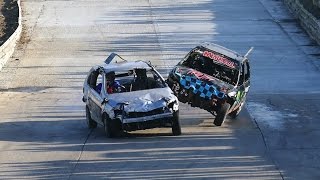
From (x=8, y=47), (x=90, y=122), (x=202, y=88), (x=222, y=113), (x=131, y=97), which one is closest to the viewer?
(x=131, y=97)

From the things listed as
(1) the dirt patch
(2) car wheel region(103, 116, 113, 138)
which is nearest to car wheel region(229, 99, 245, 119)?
(2) car wheel region(103, 116, 113, 138)

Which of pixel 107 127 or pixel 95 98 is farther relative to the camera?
pixel 95 98

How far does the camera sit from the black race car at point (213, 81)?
56.2 feet

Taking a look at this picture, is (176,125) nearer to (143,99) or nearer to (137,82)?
(143,99)

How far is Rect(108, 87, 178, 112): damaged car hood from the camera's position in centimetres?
1562

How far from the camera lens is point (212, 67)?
723 inches

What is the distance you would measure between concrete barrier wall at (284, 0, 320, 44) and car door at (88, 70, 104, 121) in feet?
44.6

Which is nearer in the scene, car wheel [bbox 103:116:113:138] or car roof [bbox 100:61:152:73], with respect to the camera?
car wheel [bbox 103:116:113:138]

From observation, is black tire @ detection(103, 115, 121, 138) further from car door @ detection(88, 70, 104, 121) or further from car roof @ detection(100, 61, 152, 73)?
car roof @ detection(100, 61, 152, 73)

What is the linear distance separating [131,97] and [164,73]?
8.10 m

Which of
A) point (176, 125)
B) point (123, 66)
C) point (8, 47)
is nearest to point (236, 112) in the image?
point (176, 125)

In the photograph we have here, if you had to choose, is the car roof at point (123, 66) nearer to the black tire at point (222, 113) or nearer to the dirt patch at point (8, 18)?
the black tire at point (222, 113)

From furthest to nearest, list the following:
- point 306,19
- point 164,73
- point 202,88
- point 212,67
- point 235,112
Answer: point 306,19 < point 164,73 < point 212,67 < point 235,112 < point 202,88

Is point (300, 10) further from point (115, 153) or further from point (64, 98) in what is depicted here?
point (115, 153)
